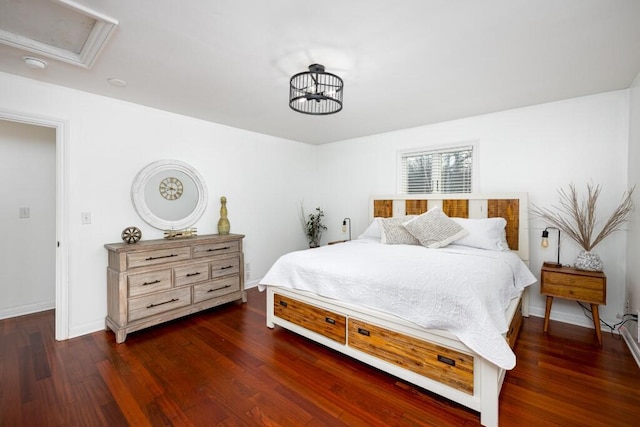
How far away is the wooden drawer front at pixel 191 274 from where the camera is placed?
3.13 meters

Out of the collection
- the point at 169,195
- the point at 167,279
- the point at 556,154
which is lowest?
the point at 167,279

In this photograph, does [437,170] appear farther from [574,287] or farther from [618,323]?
[618,323]

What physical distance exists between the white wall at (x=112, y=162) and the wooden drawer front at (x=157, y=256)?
0.47m

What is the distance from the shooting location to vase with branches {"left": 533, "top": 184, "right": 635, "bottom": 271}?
2.76 metres

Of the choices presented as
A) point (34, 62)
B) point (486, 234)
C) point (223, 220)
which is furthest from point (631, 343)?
point (34, 62)

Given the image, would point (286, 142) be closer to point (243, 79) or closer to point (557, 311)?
point (243, 79)

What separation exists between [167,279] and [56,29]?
227 cm

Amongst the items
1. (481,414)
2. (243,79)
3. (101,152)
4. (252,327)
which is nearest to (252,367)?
(252,327)

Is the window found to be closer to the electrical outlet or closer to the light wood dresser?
the light wood dresser

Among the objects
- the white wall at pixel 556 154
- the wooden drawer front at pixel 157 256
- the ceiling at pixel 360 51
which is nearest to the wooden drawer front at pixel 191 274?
the wooden drawer front at pixel 157 256

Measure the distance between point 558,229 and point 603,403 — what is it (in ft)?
6.07

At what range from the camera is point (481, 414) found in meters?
1.68

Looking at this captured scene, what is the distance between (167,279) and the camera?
10.00ft

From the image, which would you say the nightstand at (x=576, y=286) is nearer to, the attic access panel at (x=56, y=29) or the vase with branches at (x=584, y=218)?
the vase with branches at (x=584, y=218)
